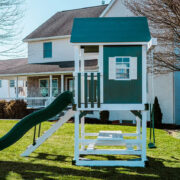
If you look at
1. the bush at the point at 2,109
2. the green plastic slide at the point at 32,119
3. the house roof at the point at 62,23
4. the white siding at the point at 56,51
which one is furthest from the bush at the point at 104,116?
the green plastic slide at the point at 32,119

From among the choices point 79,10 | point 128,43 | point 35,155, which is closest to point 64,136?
point 35,155

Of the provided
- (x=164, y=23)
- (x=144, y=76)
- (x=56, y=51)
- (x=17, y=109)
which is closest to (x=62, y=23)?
(x=56, y=51)

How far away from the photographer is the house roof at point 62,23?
952 inches

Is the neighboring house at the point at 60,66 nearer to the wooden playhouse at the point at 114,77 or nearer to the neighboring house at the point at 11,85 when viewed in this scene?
the neighboring house at the point at 11,85

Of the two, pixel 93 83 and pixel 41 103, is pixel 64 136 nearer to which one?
pixel 93 83

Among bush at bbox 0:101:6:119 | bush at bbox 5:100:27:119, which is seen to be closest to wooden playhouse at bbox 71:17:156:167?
bush at bbox 5:100:27:119

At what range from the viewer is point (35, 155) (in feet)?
31.6

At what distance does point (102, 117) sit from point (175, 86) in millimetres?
4914

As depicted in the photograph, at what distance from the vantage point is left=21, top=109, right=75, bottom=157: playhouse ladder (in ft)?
29.5

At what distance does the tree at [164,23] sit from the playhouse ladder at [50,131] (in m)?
7.50

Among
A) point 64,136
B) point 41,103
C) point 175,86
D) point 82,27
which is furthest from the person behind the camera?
point 41,103

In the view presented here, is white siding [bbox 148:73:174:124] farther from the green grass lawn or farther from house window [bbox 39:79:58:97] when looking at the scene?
house window [bbox 39:79:58:97]

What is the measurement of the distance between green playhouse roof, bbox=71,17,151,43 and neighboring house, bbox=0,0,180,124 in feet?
30.8

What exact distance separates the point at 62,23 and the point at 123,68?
18.0 m
